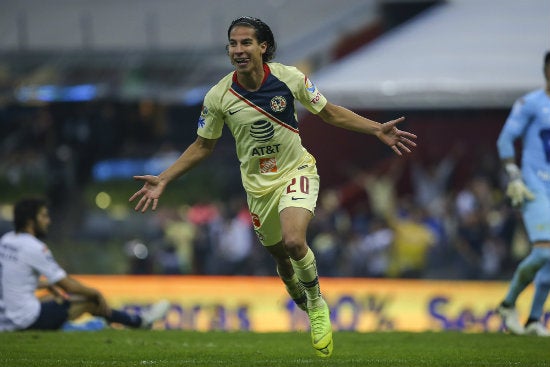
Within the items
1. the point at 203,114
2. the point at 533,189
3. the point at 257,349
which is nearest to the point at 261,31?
the point at 203,114

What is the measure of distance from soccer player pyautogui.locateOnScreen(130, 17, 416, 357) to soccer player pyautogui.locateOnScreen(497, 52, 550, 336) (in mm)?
2869

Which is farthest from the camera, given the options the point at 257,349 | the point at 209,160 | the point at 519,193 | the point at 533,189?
the point at 209,160

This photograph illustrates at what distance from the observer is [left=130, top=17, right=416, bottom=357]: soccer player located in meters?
9.95

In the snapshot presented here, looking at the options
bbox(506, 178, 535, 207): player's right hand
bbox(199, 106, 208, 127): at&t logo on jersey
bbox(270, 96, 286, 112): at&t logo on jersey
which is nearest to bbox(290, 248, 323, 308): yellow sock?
bbox(270, 96, 286, 112): at&t logo on jersey

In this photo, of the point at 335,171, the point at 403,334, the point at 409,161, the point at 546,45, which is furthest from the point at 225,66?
the point at 403,334

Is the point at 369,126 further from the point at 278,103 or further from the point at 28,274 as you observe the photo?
the point at 28,274

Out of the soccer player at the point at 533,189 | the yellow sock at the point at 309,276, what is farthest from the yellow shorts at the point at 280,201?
the soccer player at the point at 533,189

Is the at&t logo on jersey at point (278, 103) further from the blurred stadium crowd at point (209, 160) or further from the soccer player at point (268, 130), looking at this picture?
the blurred stadium crowd at point (209, 160)

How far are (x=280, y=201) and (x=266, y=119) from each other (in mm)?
712

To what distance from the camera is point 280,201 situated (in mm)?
10062

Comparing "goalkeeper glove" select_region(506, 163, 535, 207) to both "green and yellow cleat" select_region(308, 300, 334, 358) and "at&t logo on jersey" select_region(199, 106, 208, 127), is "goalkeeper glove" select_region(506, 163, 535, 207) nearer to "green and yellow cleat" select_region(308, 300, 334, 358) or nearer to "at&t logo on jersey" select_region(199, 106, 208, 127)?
"green and yellow cleat" select_region(308, 300, 334, 358)

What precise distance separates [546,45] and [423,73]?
274cm

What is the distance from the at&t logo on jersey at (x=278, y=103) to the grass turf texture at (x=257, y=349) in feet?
6.97

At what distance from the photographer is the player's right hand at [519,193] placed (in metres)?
12.2
